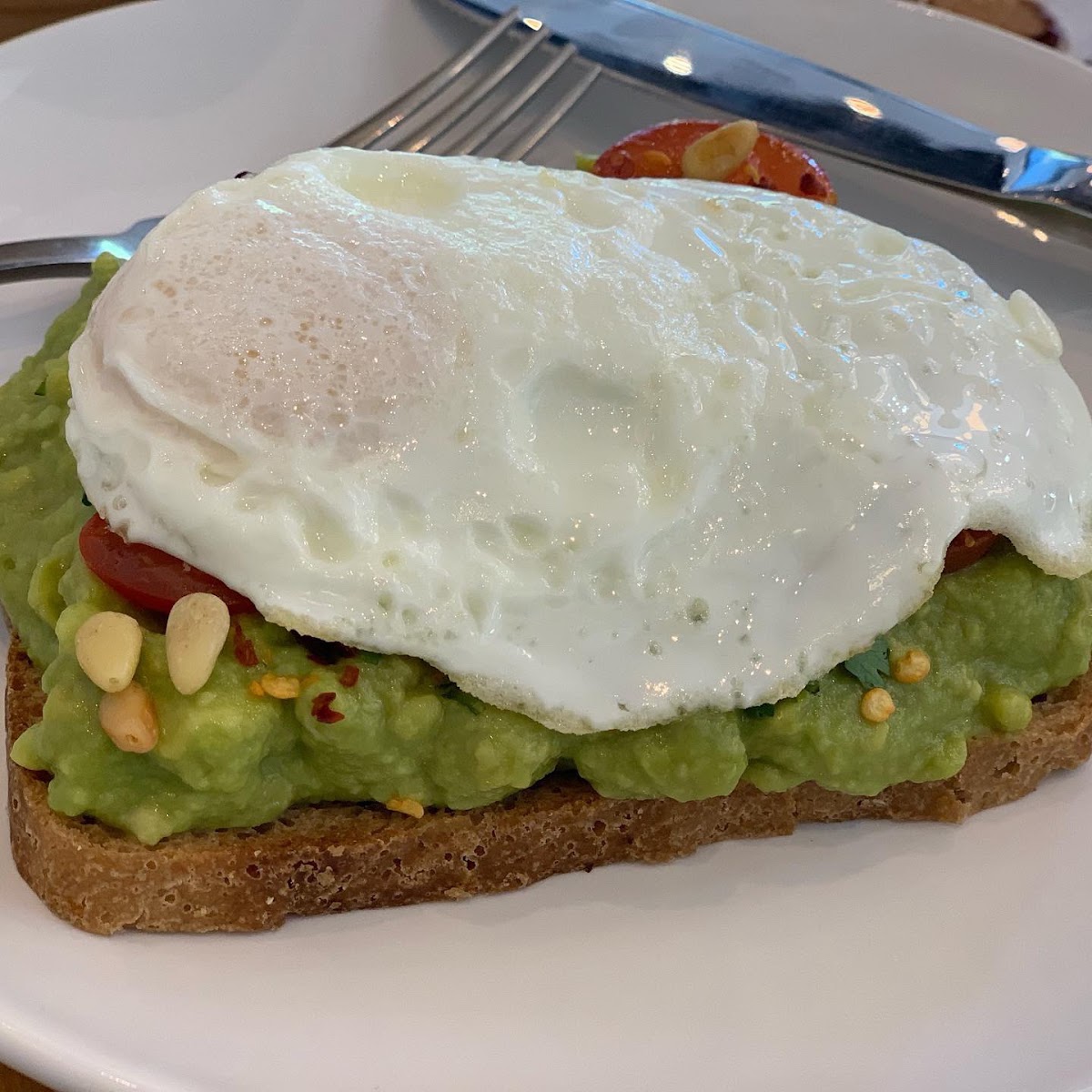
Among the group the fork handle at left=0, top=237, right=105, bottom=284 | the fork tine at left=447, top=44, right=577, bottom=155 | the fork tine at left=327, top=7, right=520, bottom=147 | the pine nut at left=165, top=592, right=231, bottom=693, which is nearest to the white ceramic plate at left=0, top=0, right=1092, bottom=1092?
the fork handle at left=0, top=237, right=105, bottom=284

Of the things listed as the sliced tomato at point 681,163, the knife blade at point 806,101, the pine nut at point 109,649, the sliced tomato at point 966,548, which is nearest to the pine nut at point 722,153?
the sliced tomato at point 681,163

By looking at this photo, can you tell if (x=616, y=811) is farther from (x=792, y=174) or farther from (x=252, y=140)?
(x=252, y=140)

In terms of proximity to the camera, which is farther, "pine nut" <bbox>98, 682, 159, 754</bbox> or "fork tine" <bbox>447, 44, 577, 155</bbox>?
"fork tine" <bbox>447, 44, 577, 155</bbox>

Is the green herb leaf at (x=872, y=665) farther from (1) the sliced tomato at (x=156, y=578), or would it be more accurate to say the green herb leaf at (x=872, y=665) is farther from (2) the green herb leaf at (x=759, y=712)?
(1) the sliced tomato at (x=156, y=578)

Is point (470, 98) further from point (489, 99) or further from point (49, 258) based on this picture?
point (49, 258)

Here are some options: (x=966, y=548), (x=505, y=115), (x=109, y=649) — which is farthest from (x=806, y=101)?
(x=109, y=649)

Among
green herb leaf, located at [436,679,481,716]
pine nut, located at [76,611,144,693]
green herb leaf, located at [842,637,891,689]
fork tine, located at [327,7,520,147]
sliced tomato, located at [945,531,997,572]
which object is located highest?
fork tine, located at [327,7,520,147]

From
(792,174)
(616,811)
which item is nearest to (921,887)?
(616,811)

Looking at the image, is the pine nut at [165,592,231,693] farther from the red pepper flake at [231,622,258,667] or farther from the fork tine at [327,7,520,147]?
the fork tine at [327,7,520,147]
